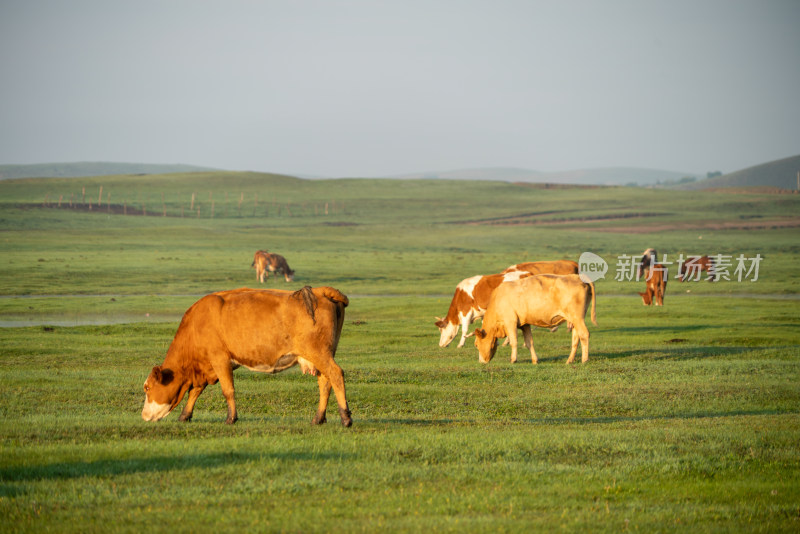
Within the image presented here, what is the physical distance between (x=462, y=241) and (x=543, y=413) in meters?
70.4

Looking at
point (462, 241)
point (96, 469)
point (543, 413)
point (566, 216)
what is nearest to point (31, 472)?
point (96, 469)

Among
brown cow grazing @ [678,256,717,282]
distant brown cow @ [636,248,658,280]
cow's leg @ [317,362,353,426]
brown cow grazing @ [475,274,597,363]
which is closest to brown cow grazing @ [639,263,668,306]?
distant brown cow @ [636,248,658,280]

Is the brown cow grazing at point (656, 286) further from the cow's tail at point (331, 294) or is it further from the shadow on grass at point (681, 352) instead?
the cow's tail at point (331, 294)

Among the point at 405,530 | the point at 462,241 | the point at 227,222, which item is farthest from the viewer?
the point at 227,222

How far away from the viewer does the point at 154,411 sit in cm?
1173

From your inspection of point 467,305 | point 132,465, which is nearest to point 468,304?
point 467,305

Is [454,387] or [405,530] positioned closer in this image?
[405,530]

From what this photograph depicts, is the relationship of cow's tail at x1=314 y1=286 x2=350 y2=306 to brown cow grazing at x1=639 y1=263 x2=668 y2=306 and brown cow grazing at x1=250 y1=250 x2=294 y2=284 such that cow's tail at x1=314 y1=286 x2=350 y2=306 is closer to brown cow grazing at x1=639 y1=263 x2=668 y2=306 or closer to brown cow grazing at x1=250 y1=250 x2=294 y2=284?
brown cow grazing at x1=639 y1=263 x2=668 y2=306

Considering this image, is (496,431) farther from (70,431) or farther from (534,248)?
(534,248)

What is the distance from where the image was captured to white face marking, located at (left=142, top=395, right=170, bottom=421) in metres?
11.7

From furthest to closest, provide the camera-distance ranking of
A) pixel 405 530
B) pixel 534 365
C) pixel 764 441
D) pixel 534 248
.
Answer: pixel 534 248 < pixel 534 365 < pixel 764 441 < pixel 405 530

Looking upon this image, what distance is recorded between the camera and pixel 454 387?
16.1 m

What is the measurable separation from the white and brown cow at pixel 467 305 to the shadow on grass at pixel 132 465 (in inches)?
583

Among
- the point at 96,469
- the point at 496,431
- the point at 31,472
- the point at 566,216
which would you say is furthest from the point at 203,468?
the point at 566,216
